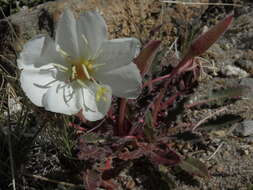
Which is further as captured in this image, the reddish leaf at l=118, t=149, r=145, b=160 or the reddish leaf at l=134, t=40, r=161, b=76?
the reddish leaf at l=118, t=149, r=145, b=160

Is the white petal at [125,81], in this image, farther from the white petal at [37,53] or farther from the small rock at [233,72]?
the small rock at [233,72]

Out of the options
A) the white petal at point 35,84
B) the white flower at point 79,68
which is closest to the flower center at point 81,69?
the white flower at point 79,68

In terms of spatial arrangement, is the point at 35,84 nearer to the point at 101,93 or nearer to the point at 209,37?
the point at 101,93

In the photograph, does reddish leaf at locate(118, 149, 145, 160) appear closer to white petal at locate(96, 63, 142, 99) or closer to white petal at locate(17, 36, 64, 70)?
white petal at locate(96, 63, 142, 99)

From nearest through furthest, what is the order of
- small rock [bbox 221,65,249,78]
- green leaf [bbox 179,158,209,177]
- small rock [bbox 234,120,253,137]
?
green leaf [bbox 179,158,209,177]
small rock [bbox 234,120,253,137]
small rock [bbox 221,65,249,78]

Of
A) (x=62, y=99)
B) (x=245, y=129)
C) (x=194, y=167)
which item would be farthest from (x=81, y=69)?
(x=245, y=129)

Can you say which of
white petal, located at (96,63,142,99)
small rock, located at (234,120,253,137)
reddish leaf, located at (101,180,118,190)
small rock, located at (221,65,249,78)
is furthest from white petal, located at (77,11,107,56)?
small rock, located at (221,65,249,78)
